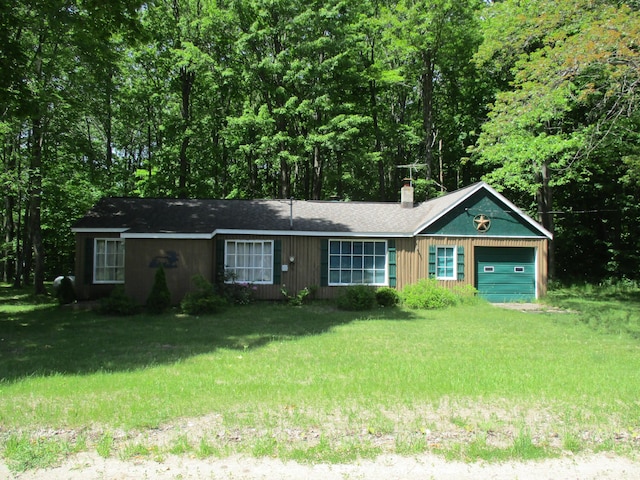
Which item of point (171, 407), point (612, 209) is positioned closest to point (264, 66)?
point (612, 209)

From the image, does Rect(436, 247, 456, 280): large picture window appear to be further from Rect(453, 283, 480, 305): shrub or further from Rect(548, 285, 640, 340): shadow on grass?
Rect(548, 285, 640, 340): shadow on grass

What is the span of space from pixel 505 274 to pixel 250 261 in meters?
9.52

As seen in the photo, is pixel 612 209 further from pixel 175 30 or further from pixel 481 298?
pixel 175 30

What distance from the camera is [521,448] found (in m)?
4.13

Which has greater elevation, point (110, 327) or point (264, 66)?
point (264, 66)

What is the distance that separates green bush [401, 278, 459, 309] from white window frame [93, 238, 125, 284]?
9.87 meters

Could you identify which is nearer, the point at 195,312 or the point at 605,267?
the point at 195,312

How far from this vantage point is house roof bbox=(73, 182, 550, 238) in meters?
15.7

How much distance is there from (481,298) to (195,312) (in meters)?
9.75

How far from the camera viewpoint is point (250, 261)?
16.2 metres

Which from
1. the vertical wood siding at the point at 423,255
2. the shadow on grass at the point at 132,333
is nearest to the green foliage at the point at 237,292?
the shadow on grass at the point at 132,333

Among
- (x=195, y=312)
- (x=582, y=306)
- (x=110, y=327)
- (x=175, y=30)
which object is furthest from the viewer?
(x=175, y=30)

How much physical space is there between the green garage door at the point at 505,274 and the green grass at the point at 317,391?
6.37 metres

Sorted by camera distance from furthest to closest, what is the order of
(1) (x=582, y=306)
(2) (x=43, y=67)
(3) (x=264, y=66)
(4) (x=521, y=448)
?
(3) (x=264, y=66)
(2) (x=43, y=67)
(1) (x=582, y=306)
(4) (x=521, y=448)
